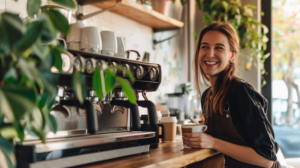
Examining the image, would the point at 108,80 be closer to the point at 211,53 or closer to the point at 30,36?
Answer: the point at 30,36

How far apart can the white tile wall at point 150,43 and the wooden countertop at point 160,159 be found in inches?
29.5

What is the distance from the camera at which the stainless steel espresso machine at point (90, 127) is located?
0.72 m

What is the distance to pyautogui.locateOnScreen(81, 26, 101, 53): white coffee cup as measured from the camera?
0.99m

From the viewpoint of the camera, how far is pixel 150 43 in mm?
2180

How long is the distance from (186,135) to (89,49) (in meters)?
0.50

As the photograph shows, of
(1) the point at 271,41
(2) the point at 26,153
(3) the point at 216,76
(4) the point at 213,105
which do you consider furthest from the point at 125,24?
(1) the point at 271,41

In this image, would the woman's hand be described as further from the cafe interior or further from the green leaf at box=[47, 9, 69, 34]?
the green leaf at box=[47, 9, 69, 34]

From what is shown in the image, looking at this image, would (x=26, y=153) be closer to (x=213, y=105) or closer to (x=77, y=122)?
(x=77, y=122)

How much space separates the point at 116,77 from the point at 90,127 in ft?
1.09

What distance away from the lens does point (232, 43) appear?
4.68ft

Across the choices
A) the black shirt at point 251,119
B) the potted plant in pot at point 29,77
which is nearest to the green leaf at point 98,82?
the potted plant in pot at point 29,77

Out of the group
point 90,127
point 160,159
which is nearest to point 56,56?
point 90,127

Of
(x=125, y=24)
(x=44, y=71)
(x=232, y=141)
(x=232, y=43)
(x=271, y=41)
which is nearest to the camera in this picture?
(x=44, y=71)

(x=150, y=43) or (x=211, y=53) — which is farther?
(x=150, y=43)
